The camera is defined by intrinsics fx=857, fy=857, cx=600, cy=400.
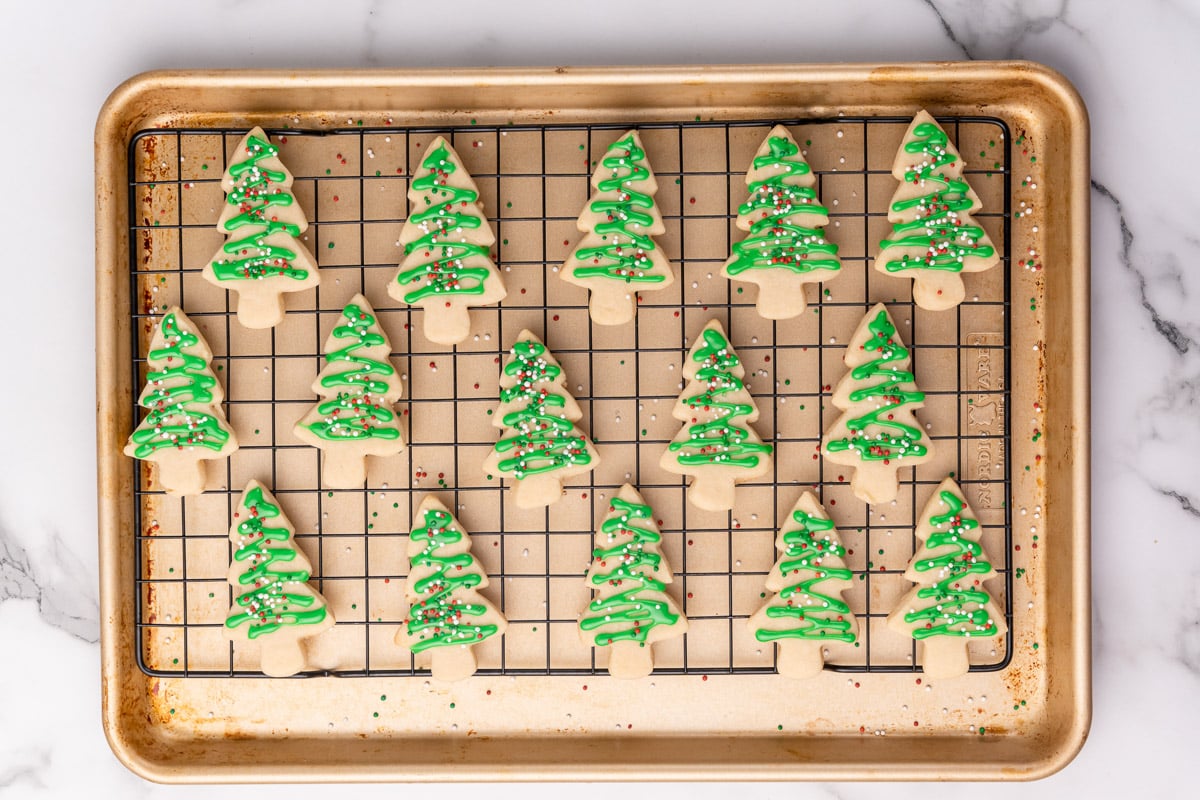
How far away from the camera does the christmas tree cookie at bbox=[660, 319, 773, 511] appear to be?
4.79 ft

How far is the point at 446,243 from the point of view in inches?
57.4

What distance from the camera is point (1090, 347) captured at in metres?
1.47

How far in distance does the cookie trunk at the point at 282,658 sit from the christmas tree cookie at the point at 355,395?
340 mm

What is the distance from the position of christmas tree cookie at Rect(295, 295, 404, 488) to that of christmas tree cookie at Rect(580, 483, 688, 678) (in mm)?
405

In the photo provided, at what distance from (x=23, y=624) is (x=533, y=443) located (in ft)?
3.30

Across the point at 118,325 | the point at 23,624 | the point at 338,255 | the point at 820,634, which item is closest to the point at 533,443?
the point at 338,255

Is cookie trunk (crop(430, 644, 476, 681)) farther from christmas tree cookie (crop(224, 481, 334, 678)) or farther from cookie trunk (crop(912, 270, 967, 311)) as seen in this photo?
cookie trunk (crop(912, 270, 967, 311))

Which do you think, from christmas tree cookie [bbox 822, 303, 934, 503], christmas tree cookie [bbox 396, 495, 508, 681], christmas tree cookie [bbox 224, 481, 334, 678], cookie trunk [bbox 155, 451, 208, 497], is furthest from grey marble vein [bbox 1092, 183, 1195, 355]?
cookie trunk [bbox 155, 451, 208, 497]

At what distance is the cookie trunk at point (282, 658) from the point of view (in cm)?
150

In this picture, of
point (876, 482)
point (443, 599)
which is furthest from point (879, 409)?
point (443, 599)

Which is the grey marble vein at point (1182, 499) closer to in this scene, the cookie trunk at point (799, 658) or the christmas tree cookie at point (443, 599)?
the cookie trunk at point (799, 658)

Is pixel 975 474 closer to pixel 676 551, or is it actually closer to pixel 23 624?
pixel 676 551

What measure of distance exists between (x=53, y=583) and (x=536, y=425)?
0.94 meters

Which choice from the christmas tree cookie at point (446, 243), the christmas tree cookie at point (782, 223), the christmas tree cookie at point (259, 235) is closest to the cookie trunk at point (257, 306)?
the christmas tree cookie at point (259, 235)
